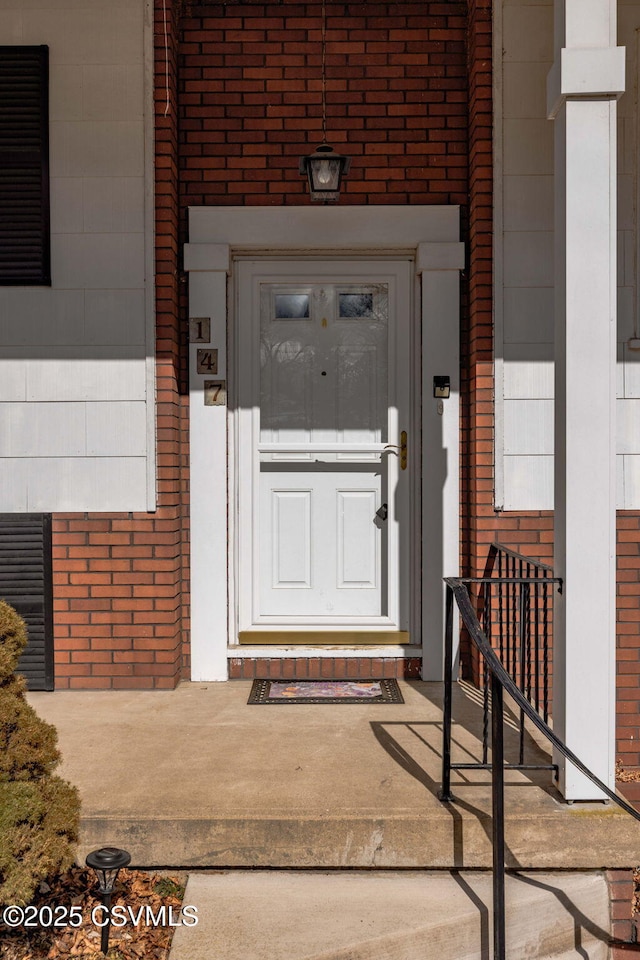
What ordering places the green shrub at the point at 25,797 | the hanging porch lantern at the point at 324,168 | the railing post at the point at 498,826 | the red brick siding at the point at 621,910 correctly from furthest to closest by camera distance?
the hanging porch lantern at the point at 324,168 < the red brick siding at the point at 621,910 < the railing post at the point at 498,826 < the green shrub at the point at 25,797

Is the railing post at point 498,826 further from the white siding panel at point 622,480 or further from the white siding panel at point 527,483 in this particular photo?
the white siding panel at point 622,480

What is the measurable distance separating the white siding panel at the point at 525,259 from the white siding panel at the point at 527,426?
25.0 inches

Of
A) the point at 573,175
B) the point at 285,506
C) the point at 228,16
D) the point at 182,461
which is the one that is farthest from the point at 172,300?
the point at 573,175

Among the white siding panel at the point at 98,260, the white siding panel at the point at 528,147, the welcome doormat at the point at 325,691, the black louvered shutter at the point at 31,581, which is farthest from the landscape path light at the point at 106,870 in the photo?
the white siding panel at the point at 528,147

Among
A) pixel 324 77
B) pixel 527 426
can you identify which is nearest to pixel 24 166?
pixel 324 77

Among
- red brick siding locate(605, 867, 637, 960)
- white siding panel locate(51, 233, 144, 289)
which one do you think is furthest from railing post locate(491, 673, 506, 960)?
white siding panel locate(51, 233, 144, 289)

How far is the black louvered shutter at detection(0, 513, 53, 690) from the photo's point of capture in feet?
14.7

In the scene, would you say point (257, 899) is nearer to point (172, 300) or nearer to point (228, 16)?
point (172, 300)

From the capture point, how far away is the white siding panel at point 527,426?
4508mm

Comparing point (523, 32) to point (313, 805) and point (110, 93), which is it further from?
point (313, 805)

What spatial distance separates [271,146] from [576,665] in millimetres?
3237

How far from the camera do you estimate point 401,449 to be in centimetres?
479

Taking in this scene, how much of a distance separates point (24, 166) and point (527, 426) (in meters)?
2.97

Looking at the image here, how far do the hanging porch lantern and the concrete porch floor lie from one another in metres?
2.66
